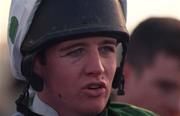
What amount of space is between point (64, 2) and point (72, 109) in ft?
1.21

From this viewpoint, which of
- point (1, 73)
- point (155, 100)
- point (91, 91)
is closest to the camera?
point (91, 91)

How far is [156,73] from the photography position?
154 inches

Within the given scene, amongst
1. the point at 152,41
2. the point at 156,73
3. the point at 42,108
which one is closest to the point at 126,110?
the point at 42,108

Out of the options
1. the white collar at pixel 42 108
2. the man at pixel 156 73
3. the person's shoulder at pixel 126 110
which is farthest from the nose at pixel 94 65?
the man at pixel 156 73

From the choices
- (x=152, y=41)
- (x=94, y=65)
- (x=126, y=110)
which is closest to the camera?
(x=94, y=65)

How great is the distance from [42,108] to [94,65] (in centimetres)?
29

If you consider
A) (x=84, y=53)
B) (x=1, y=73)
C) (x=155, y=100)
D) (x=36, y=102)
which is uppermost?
(x=84, y=53)

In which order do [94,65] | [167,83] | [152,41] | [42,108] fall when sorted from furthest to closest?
[152,41]
[167,83]
[42,108]
[94,65]

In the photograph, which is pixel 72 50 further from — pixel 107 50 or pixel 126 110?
pixel 126 110

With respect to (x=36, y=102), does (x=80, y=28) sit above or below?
above

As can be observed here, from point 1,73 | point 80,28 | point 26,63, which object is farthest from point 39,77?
point 1,73

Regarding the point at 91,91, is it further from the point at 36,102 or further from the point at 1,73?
the point at 1,73

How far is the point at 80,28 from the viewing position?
272cm

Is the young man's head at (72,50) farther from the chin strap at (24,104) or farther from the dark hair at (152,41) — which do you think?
the dark hair at (152,41)
